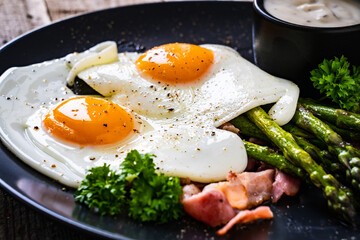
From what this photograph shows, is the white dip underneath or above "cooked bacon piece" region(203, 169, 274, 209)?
above

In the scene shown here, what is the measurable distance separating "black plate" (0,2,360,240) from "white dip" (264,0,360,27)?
2.83 feet

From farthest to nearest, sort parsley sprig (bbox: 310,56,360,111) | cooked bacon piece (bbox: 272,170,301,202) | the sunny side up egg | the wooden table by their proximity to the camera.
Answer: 1. the wooden table
2. parsley sprig (bbox: 310,56,360,111)
3. the sunny side up egg
4. cooked bacon piece (bbox: 272,170,301,202)

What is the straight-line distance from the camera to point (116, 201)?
3.19m

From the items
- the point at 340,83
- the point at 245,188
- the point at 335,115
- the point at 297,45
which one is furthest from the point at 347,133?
the point at 245,188

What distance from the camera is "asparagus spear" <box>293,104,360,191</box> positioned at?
332 cm

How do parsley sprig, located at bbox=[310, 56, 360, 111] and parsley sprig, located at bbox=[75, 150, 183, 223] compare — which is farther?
parsley sprig, located at bbox=[310, 56, 360, 111]

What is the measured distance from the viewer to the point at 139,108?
4.15m

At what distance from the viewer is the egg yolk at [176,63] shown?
4.29 metres

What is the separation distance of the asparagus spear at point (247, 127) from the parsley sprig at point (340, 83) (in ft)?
2.36

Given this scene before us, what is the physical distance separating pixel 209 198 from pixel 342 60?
1912 mm

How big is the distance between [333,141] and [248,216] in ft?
3.30

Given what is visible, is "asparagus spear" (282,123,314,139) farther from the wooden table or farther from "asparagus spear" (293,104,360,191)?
the wooden table

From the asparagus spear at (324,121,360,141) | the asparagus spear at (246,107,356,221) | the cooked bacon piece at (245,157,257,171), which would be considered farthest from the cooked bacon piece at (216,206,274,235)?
the asparagus spear at (324,121,360,141)

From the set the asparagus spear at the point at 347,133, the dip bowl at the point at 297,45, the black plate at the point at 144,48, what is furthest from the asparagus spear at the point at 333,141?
the dip bowl at the point at 297,45
